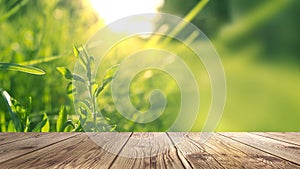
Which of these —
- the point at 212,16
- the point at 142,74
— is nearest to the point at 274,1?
the point at 212,16

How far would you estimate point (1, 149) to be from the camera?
80cm

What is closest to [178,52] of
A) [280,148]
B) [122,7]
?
[122,7]

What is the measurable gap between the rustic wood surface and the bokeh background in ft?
0.64

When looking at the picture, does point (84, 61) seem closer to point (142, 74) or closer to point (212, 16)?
point (142, 74)

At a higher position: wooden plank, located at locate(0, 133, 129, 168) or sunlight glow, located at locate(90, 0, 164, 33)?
sunlight glow, located at locate(90, 0, 164, 33)

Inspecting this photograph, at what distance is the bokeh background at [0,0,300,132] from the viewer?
1.47 metres

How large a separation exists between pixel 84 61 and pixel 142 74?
624mm

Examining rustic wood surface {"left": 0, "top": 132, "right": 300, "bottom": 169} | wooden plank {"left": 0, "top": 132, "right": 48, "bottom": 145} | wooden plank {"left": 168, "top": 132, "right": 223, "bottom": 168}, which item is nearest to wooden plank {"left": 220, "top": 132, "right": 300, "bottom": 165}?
rustic wood surface {"left": 0, "top": 132, "right": 300, "bottom": 169}

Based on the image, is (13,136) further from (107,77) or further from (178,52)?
(178,52)

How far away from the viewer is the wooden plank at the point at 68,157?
63cm

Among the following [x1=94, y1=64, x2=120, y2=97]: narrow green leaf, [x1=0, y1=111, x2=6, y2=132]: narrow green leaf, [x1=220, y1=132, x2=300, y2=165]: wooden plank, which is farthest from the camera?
[x1=0, y1=111, x2=6, y2=132]: narrow green leaf

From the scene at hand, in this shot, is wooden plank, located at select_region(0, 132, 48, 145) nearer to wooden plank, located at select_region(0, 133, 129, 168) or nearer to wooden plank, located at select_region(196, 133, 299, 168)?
wooden plank, located at select_region(0, 133, 129, 168)

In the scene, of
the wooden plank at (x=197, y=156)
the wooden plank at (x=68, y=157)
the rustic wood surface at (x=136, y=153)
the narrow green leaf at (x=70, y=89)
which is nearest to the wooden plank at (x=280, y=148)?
the rustic wood surface at (x=136, y=153)

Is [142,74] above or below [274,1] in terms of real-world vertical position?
below
